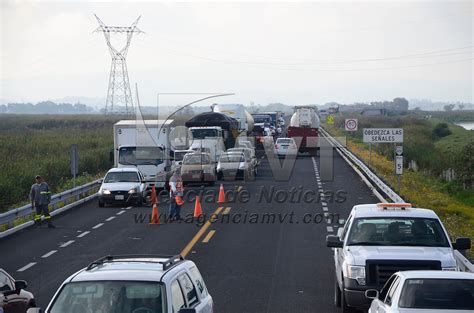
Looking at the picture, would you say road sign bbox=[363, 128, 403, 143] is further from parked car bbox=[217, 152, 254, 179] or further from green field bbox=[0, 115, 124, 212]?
green field bbox=[0, 115, 124, 212]

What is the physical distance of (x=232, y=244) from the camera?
77.7 ft

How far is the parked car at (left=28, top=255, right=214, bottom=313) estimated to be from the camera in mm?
9328

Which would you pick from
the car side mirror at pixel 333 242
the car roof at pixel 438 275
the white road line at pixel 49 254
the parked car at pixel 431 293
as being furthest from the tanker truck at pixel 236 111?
the parked car at pixel 431 293

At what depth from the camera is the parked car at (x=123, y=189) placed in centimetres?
3425

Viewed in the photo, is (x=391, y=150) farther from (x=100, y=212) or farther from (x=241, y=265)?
(x=241, y=265)

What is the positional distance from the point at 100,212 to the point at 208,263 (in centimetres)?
1314

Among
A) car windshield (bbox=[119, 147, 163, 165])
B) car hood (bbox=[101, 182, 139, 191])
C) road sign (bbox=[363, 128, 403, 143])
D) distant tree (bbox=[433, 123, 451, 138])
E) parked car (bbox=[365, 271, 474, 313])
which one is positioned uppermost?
road sign (bbox=[363, 128, 403, 143])

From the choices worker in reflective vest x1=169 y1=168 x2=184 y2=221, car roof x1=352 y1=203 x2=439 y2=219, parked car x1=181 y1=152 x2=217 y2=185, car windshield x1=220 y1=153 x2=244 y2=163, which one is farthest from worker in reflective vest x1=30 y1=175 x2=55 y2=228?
car windshield x1=220 y1=153 x2=244 y2=163

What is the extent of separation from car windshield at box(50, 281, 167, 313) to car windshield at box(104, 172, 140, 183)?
25589 millimetres

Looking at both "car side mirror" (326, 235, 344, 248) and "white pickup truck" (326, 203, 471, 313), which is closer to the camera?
"white pickup truck" (326, 203, 471, 313)

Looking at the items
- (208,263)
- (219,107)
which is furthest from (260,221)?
(219,107)

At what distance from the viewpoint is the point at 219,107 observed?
209 ft

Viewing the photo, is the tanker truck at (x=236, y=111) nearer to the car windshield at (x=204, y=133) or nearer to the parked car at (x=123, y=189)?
the car windshield at (x=204, y=133)

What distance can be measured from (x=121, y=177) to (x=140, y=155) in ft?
17.6
